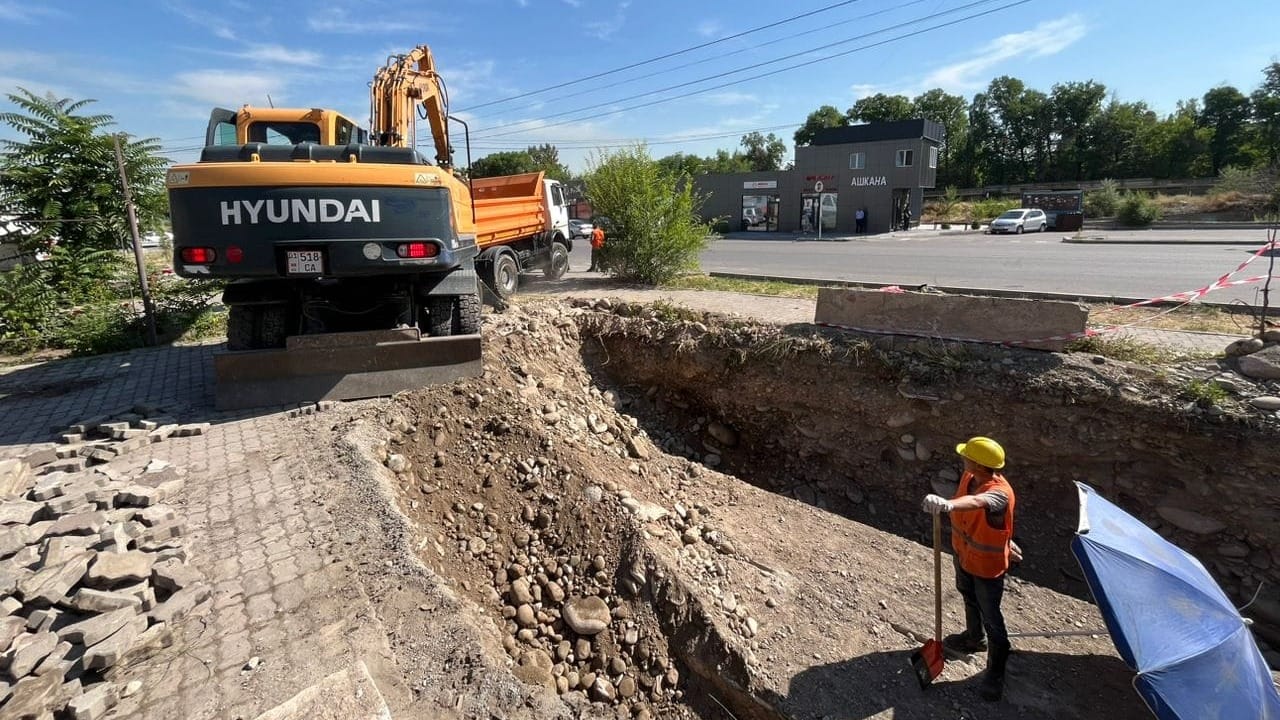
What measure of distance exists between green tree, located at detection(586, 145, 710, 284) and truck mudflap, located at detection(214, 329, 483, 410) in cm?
630

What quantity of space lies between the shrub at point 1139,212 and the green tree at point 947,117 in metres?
36.8

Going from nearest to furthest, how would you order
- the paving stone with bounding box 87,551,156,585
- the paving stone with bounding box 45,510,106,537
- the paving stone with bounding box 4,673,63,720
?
the paving stone with bounding box 4,673,63,720 → the paving stone with bounding box 87,551,156,585 → the paving stone with bounding box 45,510,106,537

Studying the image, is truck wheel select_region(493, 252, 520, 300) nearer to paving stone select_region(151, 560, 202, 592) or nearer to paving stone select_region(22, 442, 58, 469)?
paving stone select_region(22, 442, 58, 469)

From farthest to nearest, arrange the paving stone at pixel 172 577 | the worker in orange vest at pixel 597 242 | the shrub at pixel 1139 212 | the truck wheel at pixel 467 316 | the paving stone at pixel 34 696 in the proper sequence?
the shrub at pixel 1139 212, the worker in orange vest at pixel 597 242, the truck wheel at pixel 467 316, the paving stone at pixel 172 577, the paving stone at pixel 34 696

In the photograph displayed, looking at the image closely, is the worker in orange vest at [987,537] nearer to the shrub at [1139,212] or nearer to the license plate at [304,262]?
the license plate at [304,262]

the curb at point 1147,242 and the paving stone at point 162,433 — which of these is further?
the curb at point 1147,242

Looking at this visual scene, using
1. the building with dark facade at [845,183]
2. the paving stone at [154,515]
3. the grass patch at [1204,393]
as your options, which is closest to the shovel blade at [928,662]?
the grass patch at [1204,393]

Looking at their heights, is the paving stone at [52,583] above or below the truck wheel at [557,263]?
below

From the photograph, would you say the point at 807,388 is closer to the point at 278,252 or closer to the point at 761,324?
the point at 761,324

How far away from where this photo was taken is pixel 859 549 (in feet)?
15.8

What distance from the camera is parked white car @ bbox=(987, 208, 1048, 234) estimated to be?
94.5 feet

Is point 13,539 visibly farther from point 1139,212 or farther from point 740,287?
point 1139,212

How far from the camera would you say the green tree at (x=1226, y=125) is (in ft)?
163

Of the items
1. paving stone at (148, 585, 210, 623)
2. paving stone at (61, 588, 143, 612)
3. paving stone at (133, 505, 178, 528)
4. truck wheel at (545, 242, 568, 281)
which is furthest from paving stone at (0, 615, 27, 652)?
truck wheel at (545, 242, 568, 281)
